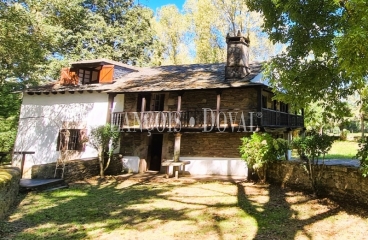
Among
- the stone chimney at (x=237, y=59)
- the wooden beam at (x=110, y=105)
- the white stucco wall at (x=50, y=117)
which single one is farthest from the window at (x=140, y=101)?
the stone chimney at (x=237, y=59)

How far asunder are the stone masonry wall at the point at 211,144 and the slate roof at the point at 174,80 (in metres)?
2.86

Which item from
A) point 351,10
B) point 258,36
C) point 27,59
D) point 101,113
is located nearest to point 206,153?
point 101,113

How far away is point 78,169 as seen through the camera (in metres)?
13.2

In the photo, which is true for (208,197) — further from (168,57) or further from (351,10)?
(168,57)

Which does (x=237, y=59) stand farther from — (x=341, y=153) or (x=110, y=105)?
(x=341, y=153)

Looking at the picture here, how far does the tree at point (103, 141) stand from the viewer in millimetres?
14453

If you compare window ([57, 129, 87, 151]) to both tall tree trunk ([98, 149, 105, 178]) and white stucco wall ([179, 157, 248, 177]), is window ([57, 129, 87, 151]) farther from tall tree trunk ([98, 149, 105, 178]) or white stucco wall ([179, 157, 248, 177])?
white stucco wall ([179, 157, 248, 177])

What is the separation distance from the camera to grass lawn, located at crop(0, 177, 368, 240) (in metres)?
5.94

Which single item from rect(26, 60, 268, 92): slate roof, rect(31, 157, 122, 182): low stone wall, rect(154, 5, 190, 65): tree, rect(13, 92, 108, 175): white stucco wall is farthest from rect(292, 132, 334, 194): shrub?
rect(154, 5, 190, 65): tree

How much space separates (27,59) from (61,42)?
785 centimetres

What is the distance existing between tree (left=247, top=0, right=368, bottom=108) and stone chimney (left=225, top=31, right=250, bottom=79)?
6142 millimetres

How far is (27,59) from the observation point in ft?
56.5

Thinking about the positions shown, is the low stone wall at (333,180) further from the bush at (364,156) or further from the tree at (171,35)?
the tree at (171,35)

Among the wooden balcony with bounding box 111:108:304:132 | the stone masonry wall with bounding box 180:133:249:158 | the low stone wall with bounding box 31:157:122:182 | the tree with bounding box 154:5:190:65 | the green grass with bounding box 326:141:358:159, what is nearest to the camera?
the low stone wall with bounding box 31:157:122:182
